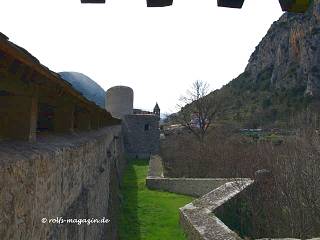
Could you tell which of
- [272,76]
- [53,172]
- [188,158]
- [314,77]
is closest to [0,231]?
[53,172]

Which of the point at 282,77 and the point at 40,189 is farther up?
the point at 282,77

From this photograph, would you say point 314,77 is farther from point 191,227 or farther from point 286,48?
point 191,227

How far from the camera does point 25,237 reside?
3348mm

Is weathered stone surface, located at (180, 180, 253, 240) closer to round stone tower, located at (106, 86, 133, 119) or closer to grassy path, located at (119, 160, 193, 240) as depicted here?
grassy path, located at (119, 160, 193, 240)

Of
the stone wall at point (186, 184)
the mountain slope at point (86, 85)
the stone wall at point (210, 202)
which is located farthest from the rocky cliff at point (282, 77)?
the mountain slope at point (86, 85)

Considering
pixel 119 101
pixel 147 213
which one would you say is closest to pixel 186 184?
pixel 147 213

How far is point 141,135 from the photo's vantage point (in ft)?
123

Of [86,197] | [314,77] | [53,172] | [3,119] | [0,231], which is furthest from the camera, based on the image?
[314,77]

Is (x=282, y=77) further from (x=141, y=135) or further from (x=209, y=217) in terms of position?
(x=209, y=217)

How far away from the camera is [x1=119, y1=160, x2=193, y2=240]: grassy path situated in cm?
1320

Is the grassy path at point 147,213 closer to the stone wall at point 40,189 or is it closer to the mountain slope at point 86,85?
the stone wall at point 40,189

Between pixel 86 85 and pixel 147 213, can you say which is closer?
pixel 147 213

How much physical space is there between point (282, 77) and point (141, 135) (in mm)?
44035

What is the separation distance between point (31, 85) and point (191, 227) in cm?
880
